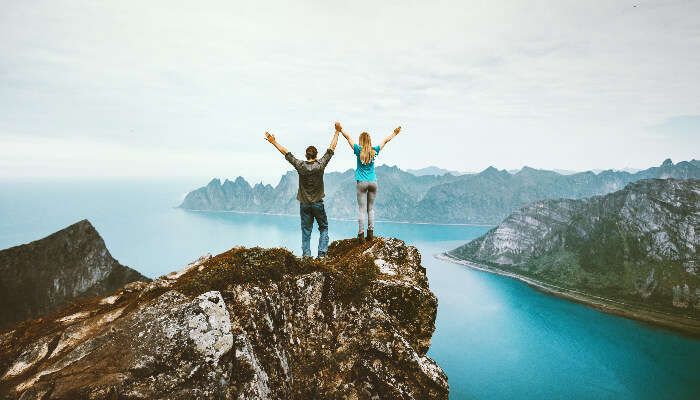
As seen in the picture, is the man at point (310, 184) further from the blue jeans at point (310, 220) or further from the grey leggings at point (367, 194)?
the grey leggings at point (367, 194)

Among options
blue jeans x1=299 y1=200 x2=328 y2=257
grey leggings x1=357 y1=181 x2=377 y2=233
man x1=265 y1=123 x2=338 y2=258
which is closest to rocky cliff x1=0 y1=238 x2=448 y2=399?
blue jeans x1=299 y1=200 x2=328 y2=257

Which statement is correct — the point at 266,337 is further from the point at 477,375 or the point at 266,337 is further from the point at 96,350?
the point at 477,375

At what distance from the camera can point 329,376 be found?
406 inches

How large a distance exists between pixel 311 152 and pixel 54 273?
49.2 meters

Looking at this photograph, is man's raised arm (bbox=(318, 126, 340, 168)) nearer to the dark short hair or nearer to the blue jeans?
the dark short hair

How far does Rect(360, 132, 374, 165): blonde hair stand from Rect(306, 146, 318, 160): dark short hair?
7.30ft

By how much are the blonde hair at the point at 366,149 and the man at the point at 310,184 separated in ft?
4.53

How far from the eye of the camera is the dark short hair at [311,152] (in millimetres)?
13477

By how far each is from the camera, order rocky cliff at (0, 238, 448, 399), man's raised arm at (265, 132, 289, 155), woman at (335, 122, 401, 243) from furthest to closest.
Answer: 1. woman at (335, 122, 401, 243)
2. man's raised arm at (265, 132, 289, 155)
3. rocky cliff at (0, 238, 448, 399)

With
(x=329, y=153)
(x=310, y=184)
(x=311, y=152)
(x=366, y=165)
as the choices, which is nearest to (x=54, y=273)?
(x=310, y=184)

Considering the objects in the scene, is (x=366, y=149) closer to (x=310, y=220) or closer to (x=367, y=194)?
(x=367, y=194)

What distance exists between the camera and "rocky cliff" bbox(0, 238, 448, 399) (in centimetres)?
690

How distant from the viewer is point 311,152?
13.5 meters

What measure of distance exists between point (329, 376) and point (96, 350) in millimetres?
6727
